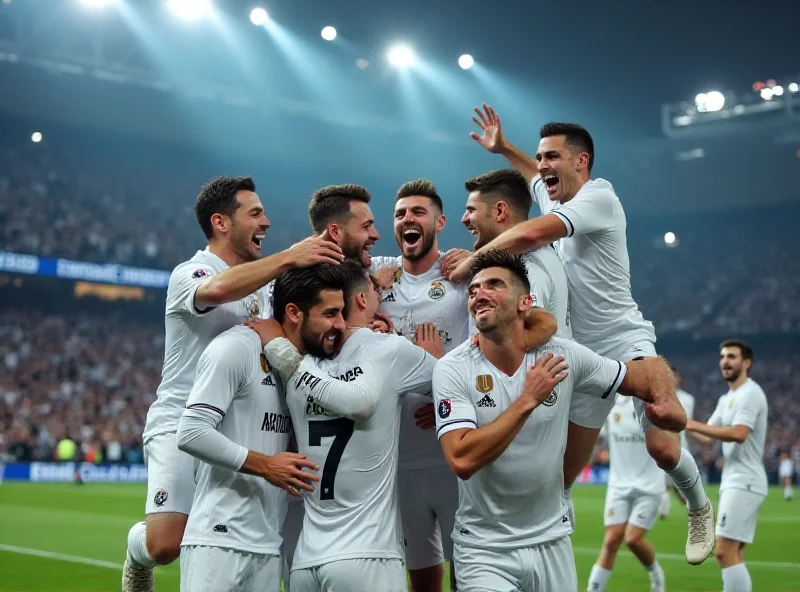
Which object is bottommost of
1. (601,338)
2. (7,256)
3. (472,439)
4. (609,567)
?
(609,567)

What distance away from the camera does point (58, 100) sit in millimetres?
38188

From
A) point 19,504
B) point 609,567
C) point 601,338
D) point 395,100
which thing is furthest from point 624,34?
point 601,338

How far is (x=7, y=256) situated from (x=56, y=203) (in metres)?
4.69

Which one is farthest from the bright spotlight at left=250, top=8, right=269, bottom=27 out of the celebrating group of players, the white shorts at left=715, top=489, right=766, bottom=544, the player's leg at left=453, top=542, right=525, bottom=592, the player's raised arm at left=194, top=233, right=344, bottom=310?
the player's leg at left=453, top=542, right=525, bottom=592

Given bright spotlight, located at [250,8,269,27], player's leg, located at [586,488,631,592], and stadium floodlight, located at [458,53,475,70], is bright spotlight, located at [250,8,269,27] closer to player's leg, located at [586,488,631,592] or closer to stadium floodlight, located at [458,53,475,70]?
stadium floodlight, located at [458,53,475,70]

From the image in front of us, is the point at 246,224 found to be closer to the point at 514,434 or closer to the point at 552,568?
the point at 514,434

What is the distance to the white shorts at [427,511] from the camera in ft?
21.1

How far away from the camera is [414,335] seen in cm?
645

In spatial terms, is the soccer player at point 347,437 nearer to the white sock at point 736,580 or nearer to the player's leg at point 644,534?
the white sock at point 736,580

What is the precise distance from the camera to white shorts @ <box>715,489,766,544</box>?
399 inches

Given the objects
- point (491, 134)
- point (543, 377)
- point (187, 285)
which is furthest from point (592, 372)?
point (491, 134)

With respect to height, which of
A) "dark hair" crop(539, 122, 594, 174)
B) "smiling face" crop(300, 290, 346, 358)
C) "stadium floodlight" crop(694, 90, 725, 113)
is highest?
"stadium floodlight" crop(694, 90, 725, 113)

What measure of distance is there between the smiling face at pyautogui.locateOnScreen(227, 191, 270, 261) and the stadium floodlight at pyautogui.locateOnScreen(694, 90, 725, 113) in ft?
133

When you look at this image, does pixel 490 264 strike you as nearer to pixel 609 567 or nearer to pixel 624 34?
pixel 609 567
